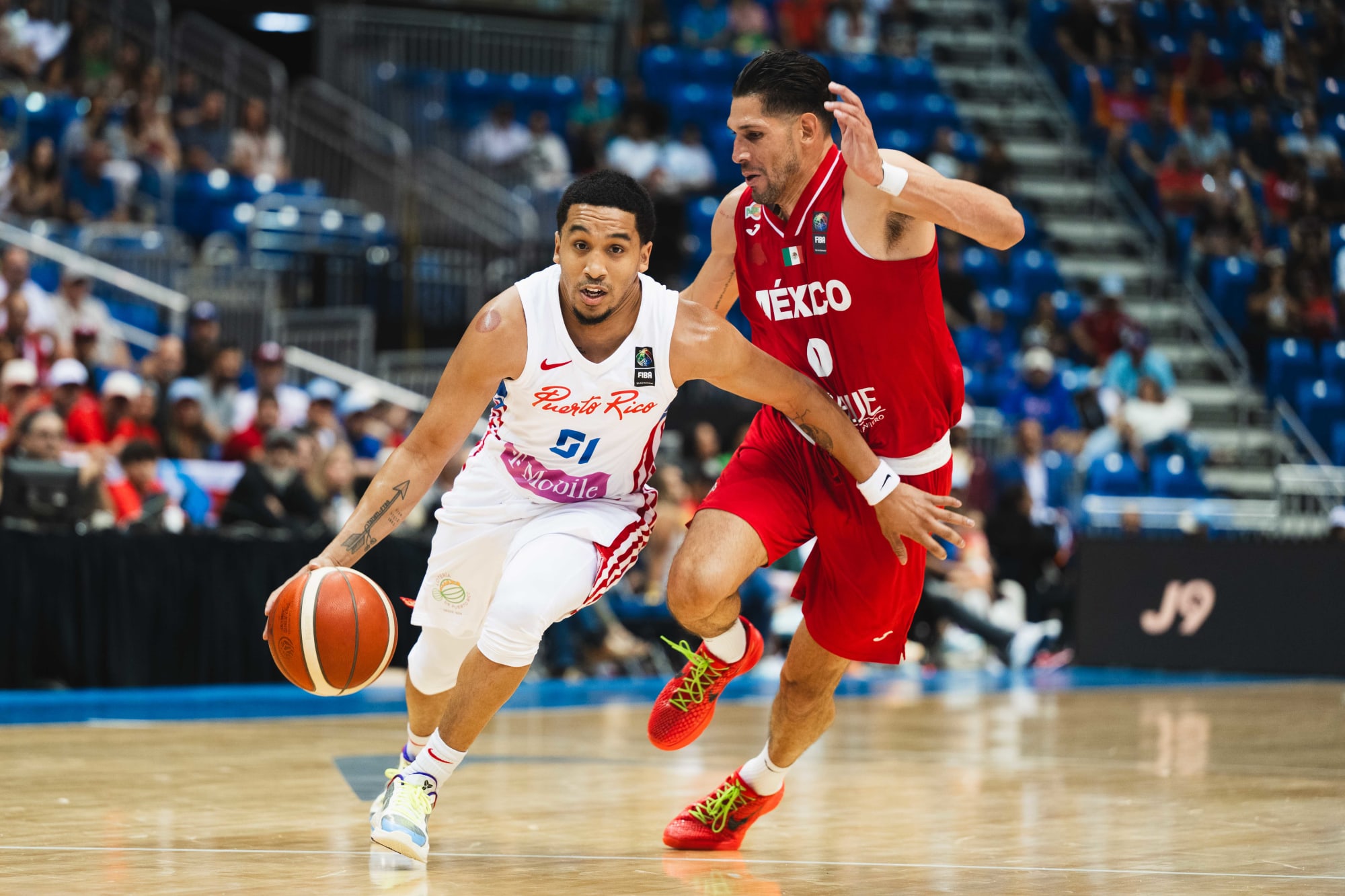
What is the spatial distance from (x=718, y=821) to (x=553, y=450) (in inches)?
50.1

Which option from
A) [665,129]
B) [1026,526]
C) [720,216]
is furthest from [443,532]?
[665,129]

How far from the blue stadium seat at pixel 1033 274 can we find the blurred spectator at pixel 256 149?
24.7ft

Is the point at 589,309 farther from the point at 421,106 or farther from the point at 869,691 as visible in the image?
the point at 421,106

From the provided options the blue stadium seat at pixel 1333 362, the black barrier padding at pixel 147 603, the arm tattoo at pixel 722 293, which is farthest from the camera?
the blue stadium seat at pixel 1333 362

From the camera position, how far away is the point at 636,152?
57.0 ft

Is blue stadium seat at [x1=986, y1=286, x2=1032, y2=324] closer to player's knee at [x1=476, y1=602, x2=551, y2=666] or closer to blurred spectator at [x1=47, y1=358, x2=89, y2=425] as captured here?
blurred spectator at [x1=47, y1=358, x2=89, y2=425]

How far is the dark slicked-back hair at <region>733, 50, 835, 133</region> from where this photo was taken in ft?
16.6

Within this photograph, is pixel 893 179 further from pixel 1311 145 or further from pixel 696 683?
pixel 1311 145

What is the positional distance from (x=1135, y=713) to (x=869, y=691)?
2.05m

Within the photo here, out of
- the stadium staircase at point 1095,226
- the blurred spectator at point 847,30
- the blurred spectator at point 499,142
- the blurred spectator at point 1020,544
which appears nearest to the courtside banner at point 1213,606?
the blurred spectator at point 1020,544

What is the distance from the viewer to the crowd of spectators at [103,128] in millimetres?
14352

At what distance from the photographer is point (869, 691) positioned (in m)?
11.7

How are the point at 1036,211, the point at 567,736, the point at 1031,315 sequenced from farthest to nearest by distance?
the point at 1036,211, the point at 1031,315, the point at 567,736

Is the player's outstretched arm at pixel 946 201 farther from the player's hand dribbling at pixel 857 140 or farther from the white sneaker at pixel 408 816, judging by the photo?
the white sneaker at pixel 408 816
